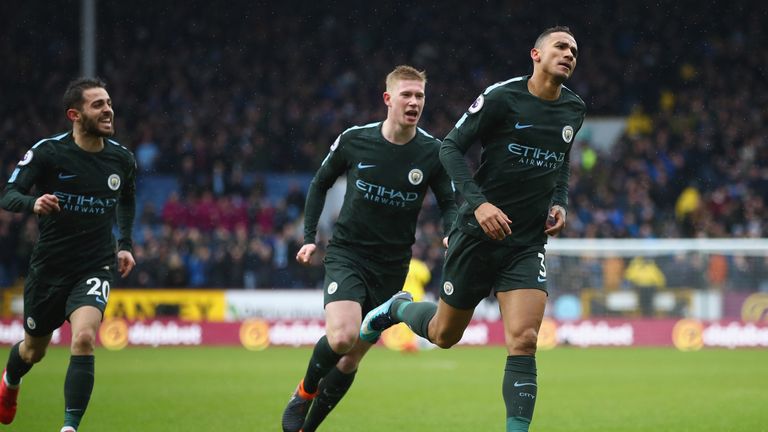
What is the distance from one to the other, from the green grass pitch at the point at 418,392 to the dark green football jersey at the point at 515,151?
2.68 metres

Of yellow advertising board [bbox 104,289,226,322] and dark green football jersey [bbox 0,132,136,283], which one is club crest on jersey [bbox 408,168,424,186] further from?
yellow advertising board [bbox 104,289,226,322]

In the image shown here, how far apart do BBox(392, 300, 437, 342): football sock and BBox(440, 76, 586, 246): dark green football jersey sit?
812 mm

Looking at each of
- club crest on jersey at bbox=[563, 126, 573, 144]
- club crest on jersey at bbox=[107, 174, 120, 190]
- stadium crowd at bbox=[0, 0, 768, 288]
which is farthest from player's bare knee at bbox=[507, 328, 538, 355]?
stadium crowd at bbox=[0, 0, 768, 288]

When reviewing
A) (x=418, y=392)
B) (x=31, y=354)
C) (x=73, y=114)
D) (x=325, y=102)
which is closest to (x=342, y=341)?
(x=31, y=354)

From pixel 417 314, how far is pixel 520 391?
4.20 ft

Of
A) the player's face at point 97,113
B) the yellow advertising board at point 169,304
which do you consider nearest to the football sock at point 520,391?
the player's face at point 97,113

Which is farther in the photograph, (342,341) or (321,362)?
(321,362)

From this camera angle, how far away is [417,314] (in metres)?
7.85

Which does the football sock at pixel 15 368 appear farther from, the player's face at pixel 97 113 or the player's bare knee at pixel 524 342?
the player's bare knee at pixel 524 342

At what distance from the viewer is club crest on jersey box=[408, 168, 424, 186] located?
8.36m

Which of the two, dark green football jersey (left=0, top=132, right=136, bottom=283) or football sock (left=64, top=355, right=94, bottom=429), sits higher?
dark green football jersey (left=0, top=132, right=136, bottom=283)

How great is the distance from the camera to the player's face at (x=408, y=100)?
8266 mm

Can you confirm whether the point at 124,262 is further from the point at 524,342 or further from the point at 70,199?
the point at 524,342

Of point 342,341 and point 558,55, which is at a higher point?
point 558,55
